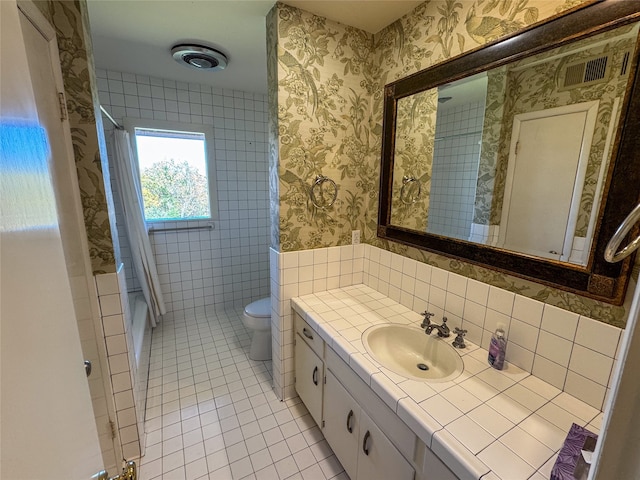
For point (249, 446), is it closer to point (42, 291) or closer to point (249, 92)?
point (42, 291)

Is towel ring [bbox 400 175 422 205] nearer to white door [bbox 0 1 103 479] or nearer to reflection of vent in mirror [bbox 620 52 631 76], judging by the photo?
reflection of vent in mirror [bbox 620 52 631 76]

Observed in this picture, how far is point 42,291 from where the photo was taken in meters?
0.42

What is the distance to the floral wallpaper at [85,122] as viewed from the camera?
1.11 m

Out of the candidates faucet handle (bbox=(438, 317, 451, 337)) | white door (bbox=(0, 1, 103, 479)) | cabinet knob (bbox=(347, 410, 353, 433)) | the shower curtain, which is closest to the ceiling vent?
the shower curtain

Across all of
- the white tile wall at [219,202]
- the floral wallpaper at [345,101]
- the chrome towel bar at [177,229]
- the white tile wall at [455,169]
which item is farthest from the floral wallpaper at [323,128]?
the chrome towel bar at [177,229]

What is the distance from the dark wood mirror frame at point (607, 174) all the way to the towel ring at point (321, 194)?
0.78 metres

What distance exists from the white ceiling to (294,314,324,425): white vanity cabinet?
1.76 metres

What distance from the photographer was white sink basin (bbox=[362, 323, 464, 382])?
1.29m

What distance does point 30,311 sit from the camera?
1.24ft

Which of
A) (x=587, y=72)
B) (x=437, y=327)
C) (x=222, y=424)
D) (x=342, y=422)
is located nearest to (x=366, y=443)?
(x=342, y=422)

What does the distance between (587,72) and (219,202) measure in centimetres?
282

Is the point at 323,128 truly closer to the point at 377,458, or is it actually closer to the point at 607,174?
the point at 607,174

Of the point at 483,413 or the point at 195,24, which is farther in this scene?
the point at 195,24

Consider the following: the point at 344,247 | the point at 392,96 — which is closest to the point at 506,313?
the point at 344,247
